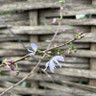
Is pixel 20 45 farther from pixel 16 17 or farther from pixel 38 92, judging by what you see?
pixel 38 92

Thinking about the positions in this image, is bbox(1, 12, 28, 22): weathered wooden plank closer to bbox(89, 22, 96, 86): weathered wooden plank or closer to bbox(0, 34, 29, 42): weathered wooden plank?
bbox(0, 34, 29, 42): weathered wooden plank

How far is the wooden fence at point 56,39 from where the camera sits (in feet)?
3.62

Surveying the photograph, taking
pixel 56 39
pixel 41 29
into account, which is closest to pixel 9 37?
pixel 41 29

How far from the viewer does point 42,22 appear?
3.98ft

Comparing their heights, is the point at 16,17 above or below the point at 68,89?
above

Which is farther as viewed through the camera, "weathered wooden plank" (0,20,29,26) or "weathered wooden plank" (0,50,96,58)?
"weathered wooden plank" (0,20,29,26)

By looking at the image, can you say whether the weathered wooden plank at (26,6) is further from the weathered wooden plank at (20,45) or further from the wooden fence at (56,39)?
the weathered wooden plank at (20,45)

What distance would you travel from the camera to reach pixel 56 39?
3.84 feet

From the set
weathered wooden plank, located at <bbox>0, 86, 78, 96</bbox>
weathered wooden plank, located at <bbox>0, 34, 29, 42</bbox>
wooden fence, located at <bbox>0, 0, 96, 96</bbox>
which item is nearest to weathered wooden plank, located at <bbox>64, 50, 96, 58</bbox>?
wooden fence, located at <bbox>0, 0, 96, 96</bbox>

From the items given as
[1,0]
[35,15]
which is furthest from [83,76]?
[1,0]

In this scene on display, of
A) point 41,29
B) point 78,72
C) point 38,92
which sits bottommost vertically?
point 38,92

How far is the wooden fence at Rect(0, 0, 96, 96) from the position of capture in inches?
43.5

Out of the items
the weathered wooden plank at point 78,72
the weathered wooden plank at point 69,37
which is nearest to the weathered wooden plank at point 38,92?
the weathered wooden plank at point 78,72

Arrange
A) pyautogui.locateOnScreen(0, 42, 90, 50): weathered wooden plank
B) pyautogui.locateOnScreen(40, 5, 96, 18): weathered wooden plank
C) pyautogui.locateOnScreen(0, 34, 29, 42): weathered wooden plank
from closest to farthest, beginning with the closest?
pyautogui.locateOnScreen(40, 5, 96, 18): weathered wooden plank < pyautogui.locateOnScreen(0, 42, 90, 50): weathered wooden plank < pyautogui.locateOnScreen(0, 34, 29, 42): weathered wooden plank
